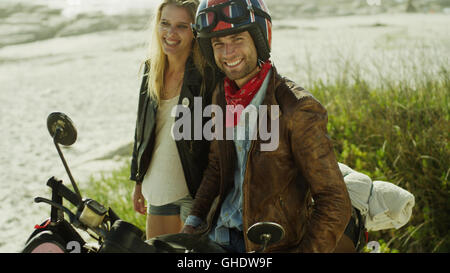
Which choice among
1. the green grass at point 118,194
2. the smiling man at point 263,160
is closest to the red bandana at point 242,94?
the smiling man at point 263,160

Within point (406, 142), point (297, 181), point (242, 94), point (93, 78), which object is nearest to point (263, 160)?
point (297, 181)

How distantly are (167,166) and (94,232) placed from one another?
1324 millimetres

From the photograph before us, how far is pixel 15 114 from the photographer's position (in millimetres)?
10406

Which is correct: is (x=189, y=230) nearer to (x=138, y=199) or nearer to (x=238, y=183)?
(x=238, y=183)

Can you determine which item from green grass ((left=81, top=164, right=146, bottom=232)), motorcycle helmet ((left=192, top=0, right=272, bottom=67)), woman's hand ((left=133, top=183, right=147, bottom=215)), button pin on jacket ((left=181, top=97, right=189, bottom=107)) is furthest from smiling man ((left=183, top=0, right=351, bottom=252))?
green grass ((left=81, top=164, right=146, bottom=232))

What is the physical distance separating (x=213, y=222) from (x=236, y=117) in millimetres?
547

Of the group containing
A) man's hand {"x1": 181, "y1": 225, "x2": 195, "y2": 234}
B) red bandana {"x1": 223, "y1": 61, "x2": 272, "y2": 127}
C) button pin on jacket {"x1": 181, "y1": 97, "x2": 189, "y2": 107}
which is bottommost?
man's hand {"x1": 181, "y1": 225, "x2": 195, "y2": 234}

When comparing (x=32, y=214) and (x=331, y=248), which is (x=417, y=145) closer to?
(x=331, y=248)

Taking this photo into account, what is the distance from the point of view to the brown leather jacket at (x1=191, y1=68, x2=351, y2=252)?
2.13 m

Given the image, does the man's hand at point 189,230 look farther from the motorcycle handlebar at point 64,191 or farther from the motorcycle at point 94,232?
the motorcycle handlebar at point 64,191

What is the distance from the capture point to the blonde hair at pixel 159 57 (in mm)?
3123

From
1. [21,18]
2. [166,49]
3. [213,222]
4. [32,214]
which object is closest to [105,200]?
[32,214]

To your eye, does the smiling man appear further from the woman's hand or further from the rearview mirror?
the woman's hand

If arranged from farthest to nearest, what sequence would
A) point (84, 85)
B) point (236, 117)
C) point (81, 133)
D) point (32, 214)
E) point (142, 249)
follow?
point (84, 85) < point (81, 133) < point (32, 214) < point (236, 117) < point (142, 249)
